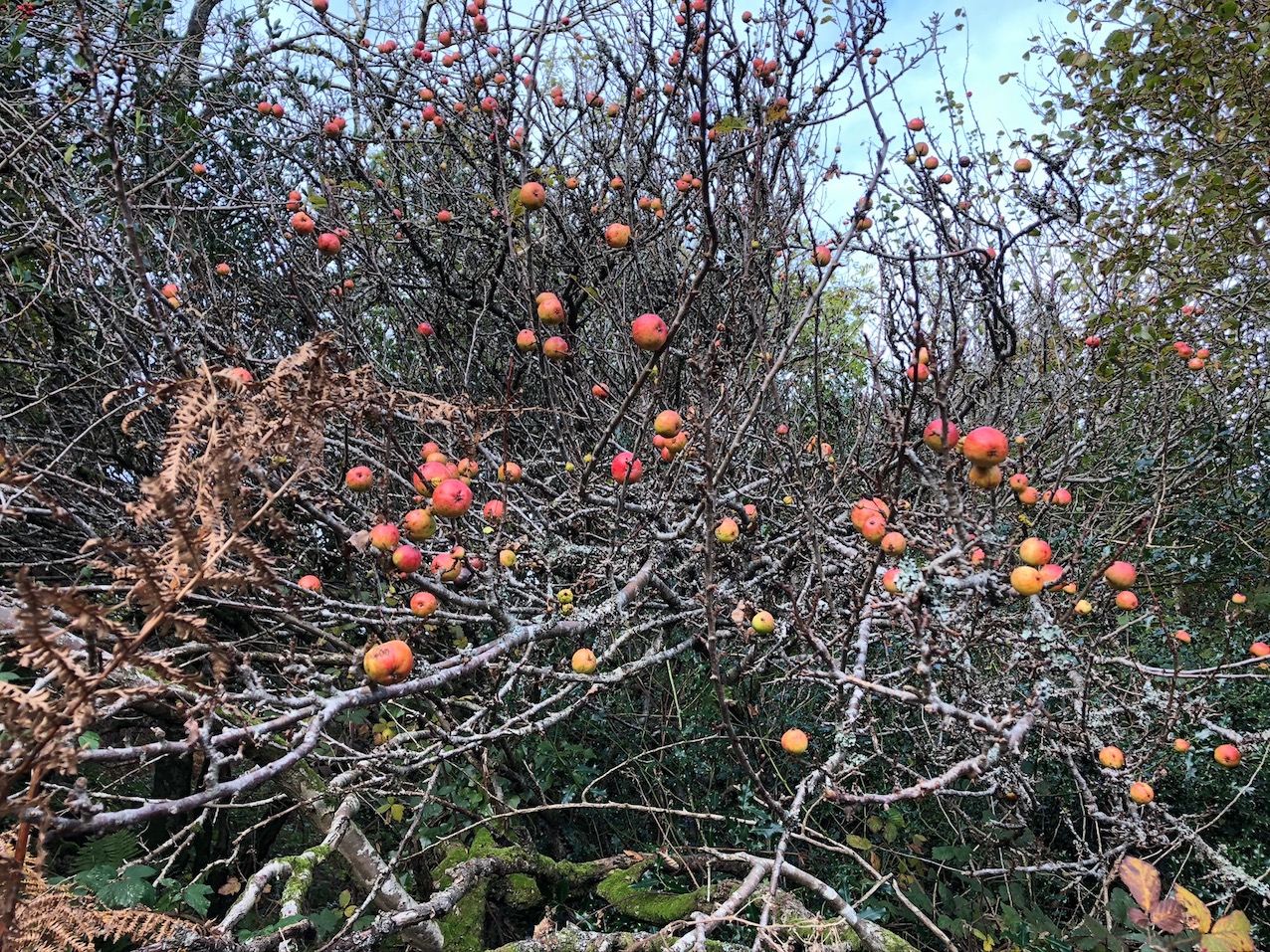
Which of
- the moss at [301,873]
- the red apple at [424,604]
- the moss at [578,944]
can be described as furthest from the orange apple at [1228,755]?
the moss at [301,873]

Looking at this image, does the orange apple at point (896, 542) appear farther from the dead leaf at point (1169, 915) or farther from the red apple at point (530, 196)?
the red apple at point (530, 196)

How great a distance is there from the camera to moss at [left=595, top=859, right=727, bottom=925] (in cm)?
252

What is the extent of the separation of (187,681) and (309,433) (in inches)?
21.4

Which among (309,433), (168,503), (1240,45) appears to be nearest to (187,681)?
(168,503)

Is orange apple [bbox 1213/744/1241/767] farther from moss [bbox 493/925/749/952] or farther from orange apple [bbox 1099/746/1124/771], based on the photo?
moss [bbox 493/925/749/952]

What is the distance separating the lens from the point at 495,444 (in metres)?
3.95

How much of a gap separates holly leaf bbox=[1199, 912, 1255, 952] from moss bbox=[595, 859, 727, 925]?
148cm

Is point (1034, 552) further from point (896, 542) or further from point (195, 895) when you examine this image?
point (195, 895)

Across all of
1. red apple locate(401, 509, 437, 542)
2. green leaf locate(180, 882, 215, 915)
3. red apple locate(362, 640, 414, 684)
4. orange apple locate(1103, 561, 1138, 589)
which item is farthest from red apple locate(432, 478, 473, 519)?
orange apple locate(1103, 561, 1138, 589)

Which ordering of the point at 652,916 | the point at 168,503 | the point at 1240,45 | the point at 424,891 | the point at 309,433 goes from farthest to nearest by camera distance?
the point at 1240,45
the point at 424,891
the point at 652,916
the point at 309,433
the point at 168,503

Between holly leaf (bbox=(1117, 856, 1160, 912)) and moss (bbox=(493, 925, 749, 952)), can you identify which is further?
moss (bbox=(493, 925, 749, 952))

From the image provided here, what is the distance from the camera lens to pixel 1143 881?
138 cm

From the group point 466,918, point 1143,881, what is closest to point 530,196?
point 1143,881

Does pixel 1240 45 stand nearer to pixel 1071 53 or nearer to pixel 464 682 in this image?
pixel 1071 53
